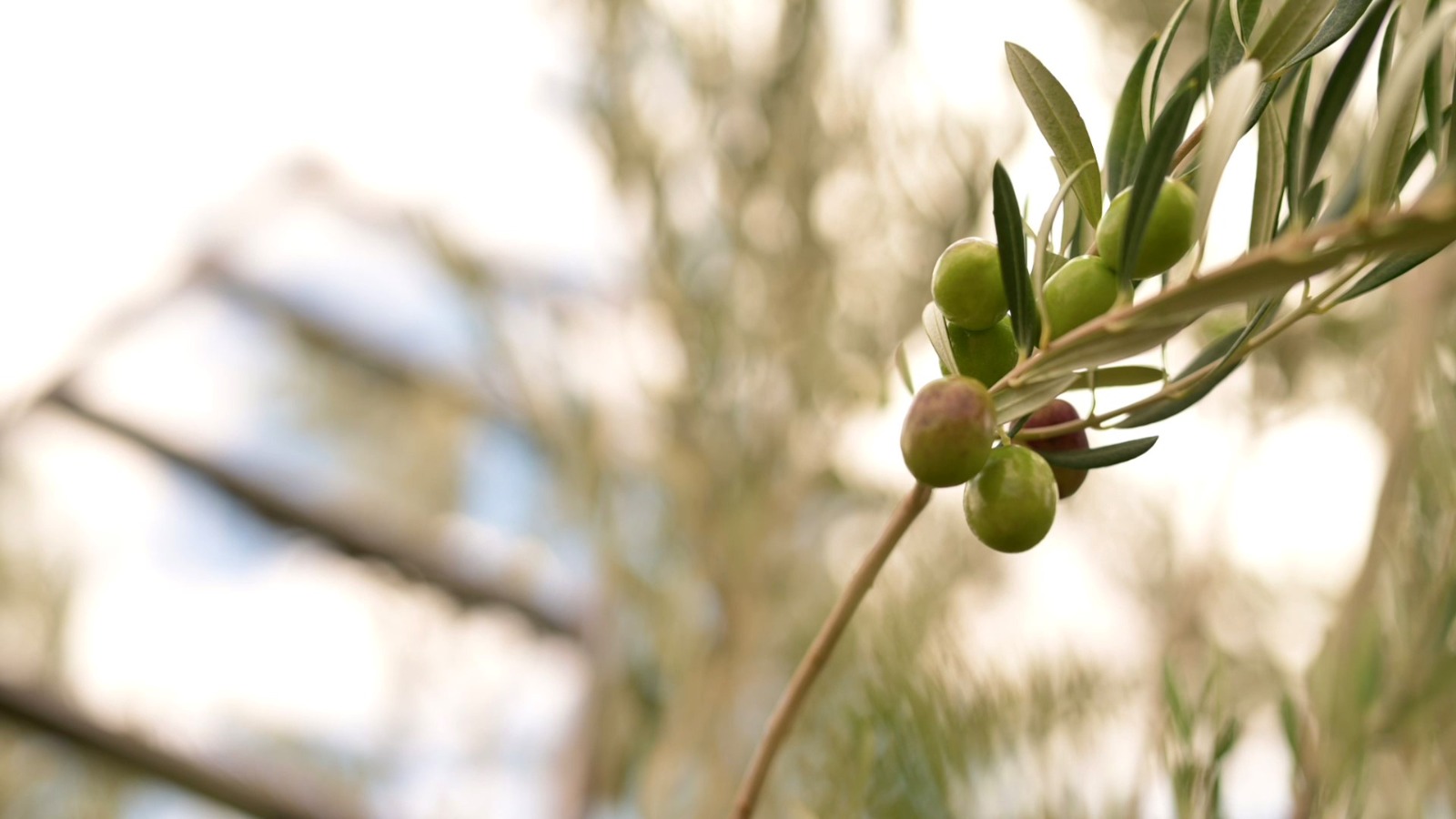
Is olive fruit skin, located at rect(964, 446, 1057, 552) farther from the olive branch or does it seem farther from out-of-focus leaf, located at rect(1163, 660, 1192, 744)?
out-of-focus leaf, located at rect(1163, 660, 1192, 744)

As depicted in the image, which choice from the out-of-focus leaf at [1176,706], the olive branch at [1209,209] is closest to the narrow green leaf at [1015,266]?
the olive branch at [1209,209]

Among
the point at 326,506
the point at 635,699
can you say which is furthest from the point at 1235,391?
the point at 326,506

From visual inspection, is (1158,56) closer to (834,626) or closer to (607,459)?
(834,626)

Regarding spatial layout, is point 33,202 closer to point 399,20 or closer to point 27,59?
point 27,59

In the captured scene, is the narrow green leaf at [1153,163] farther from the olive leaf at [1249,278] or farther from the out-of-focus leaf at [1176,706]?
the out-of-focus leaf at [1176,706]

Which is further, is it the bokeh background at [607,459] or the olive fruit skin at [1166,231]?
the bokeh background at [607,459]

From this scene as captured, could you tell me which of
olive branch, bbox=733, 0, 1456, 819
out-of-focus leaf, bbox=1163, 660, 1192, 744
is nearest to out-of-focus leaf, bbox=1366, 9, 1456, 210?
olive branch, bbox=733, 0, 1456, 819
